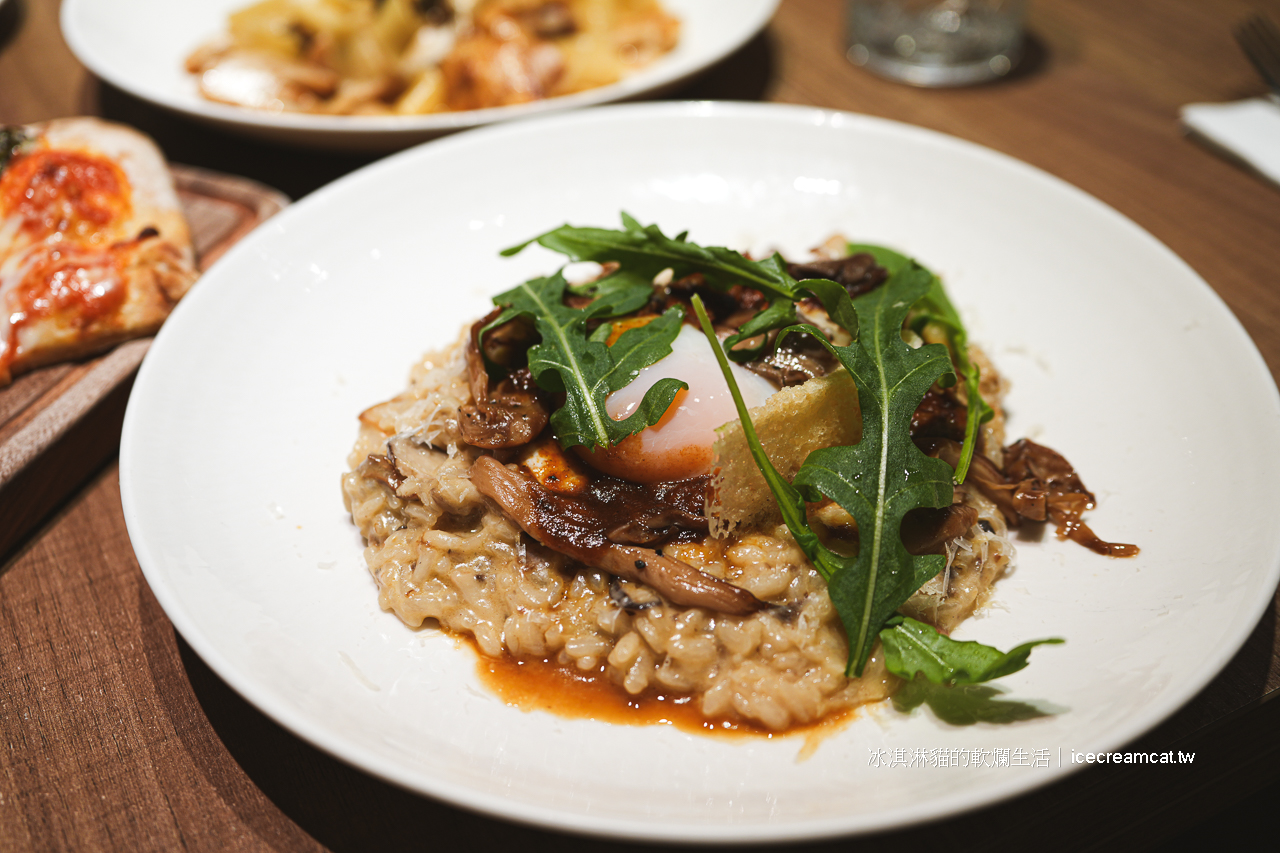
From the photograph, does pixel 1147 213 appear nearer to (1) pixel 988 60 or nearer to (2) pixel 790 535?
(1) pixel 988 60

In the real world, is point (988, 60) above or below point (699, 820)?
above

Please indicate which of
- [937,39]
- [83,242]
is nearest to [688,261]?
[83,242]

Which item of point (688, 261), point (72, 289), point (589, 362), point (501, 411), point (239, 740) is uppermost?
point (688, 261)

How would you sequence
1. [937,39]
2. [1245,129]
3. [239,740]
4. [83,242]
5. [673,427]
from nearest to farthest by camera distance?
[239,740] < [673,427] < [83,242] < [1245,129] < [937,39]

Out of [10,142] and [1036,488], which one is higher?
[1036,488]

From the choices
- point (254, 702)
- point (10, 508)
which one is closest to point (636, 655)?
point (254, 702)

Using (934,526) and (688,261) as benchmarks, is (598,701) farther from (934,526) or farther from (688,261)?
(688,261)
